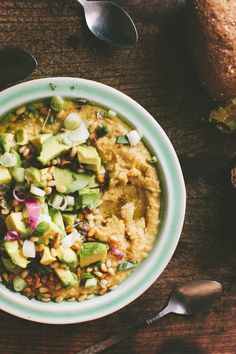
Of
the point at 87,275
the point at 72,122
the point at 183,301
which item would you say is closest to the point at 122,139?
the point at 72,122

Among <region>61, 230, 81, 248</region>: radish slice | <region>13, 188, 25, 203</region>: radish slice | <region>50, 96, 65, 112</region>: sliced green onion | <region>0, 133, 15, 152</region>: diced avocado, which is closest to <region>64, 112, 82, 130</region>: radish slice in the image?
<region>50, 96, 65, 112</region>: sliced green onion

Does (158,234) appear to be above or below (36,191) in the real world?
below

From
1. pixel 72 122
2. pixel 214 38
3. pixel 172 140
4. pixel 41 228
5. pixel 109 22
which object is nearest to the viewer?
pixel 41 228

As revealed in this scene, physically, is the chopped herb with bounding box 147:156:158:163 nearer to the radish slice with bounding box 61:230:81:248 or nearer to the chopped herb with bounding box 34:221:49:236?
the radish slice with bounding box 61:230:81:248

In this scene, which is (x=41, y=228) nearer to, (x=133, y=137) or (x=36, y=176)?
Result: (x=36, y=176)

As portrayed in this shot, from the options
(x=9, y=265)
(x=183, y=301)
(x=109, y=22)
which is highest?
(x=109, y=22)

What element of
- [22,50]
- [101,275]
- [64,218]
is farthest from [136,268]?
[22,50]
